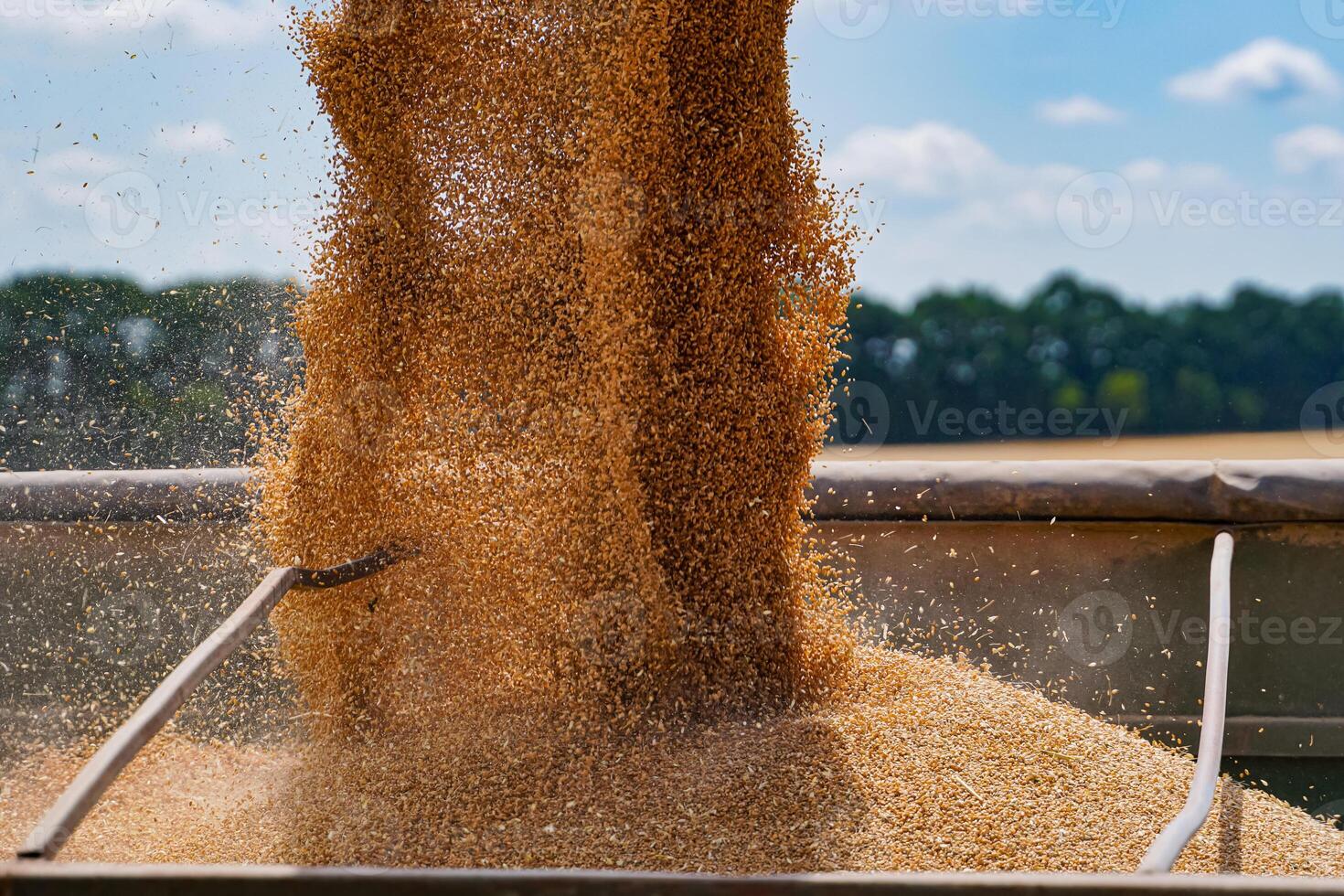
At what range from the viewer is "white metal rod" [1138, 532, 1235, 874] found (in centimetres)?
130

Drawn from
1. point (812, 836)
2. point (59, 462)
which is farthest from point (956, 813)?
point (59, 462)

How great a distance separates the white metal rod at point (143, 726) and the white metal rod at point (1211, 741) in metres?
1.31

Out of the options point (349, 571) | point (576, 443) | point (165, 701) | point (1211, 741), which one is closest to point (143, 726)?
point (165, 701)

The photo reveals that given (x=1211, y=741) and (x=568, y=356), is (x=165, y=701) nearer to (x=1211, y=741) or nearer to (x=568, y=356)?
(x=568, y=356)

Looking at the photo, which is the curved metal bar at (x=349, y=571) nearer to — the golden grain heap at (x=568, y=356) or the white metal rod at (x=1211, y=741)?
the golden grain heap at (x=568, y=356)

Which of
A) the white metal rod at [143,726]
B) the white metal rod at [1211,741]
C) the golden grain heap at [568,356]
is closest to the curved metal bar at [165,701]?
the white metal rod at [143,726]

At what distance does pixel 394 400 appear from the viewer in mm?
2000

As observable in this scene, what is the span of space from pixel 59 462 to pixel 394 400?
1310 millimetres

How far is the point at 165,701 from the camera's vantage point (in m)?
1.50

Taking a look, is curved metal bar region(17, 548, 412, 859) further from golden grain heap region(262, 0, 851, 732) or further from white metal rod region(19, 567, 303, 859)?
golden grain heap region(262, 0, 851, 732)

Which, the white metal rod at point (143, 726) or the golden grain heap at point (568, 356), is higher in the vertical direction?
the golden grain heap at point (568, 356)

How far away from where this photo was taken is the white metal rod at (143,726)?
1246 millimetres

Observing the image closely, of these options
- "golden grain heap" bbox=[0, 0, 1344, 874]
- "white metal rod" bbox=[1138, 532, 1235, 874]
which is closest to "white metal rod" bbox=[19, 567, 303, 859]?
"golden grain heap" bbox=[0, 0, 1344, 874]

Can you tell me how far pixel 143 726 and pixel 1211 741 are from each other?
163cm
